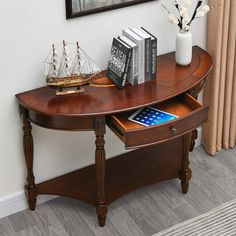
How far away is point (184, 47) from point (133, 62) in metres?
0.33

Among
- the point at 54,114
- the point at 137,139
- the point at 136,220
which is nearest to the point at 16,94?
the point at 54,114

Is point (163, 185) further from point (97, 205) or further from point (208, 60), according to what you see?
point (208, 60)

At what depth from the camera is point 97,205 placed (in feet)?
8.80

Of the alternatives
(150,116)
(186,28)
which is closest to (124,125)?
(150,116)

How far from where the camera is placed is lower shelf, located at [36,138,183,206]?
2.80 metres

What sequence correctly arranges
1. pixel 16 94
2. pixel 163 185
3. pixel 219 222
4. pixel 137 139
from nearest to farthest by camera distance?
pixel 137 139
pixel 16 94
pixel 219 222
pixel 163 185

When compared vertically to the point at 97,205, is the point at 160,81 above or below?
above

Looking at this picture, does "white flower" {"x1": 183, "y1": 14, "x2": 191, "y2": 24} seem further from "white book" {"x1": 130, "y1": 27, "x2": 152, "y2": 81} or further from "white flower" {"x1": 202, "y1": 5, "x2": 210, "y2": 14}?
"white book" {"x1": 130, "y1": 27, "x2": 152, "y2": 81}

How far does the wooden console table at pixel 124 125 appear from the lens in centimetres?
241

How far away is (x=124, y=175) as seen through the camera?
2.90 metres

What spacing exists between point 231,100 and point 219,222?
75cm

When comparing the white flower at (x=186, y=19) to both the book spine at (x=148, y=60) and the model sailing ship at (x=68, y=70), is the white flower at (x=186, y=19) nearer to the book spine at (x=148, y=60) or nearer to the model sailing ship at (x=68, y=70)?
the book spine at (x=148, y=60)

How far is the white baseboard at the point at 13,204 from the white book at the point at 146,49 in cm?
89

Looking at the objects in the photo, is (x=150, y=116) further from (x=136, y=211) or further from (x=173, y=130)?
(x=136, y=211)
